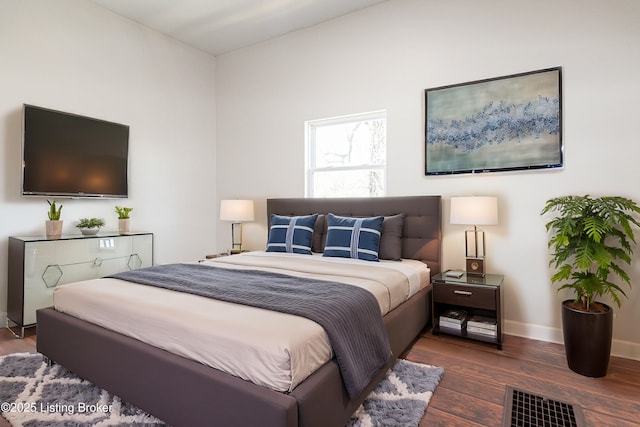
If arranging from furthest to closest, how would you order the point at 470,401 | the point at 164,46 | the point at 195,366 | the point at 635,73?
the point at 164,46, the point at 635,73, the point at 470,401, the point at 195,366

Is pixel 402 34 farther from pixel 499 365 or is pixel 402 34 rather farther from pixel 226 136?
pixel 499 365

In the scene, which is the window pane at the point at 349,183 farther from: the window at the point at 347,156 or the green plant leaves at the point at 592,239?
the green plant leaves at the point at 592,239

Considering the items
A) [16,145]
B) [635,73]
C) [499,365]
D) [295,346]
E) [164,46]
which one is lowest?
[499,365]

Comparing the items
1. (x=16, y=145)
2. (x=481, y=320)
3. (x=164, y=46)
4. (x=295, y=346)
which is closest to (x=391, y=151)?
(x=481, y=320)

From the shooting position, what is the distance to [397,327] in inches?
88.4

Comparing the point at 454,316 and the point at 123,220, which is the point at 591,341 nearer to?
the point at 454,316

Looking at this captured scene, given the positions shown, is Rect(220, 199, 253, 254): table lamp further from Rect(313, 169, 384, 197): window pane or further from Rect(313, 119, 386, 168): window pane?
Rect(313, 119, 386, 168): window pane

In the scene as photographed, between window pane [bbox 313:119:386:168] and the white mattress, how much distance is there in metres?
1.67

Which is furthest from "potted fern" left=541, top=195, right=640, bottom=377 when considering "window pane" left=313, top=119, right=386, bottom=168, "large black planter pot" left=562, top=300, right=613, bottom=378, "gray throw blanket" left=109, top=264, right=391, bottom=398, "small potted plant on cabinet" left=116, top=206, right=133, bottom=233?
"small potted plant on cabinet" left=116, top=206, right=133, bottom=233

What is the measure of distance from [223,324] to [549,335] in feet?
8.84

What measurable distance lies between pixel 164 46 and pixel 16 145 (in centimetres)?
203

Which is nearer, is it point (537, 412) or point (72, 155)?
point (537, 412)

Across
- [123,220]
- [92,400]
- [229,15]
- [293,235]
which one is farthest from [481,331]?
[229,15]

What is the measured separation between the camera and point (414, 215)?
326 cm
